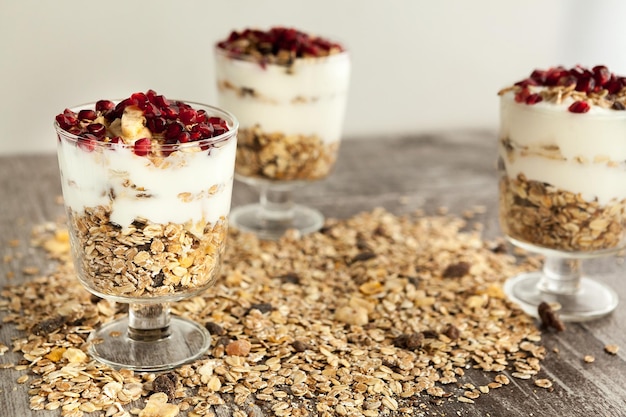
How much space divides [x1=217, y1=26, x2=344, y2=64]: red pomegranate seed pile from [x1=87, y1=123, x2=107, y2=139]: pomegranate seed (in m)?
0.65

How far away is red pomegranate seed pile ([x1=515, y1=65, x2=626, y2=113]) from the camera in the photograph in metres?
1.60

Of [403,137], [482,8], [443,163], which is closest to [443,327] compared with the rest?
[443,163]

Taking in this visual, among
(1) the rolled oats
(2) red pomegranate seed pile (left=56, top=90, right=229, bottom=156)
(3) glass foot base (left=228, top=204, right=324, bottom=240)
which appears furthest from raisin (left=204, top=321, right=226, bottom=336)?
(3) glass foot base (left=228, top=204, right=324, bottom=240)

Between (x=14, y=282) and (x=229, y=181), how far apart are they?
58 cm

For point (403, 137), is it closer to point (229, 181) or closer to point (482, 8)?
point (482, 8)

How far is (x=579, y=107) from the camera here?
60.8 inches

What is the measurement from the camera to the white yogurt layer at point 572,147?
1559 millimetres

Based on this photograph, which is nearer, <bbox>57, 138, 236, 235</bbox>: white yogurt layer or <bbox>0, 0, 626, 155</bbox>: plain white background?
<bbox>57, 138, 236, 235</bbox>: white yogurt layer

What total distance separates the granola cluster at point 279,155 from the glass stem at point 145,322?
575mm

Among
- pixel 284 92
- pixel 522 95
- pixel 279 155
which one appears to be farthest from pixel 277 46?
pixel 522 95

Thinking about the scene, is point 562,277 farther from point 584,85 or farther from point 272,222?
point 272,222

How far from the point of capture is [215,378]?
1.41 m

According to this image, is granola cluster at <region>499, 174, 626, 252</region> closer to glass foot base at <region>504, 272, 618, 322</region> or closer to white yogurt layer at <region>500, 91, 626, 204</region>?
white yogurt layer at <region>500, 91, 626, 204</region>

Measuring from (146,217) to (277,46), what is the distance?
0.77m
